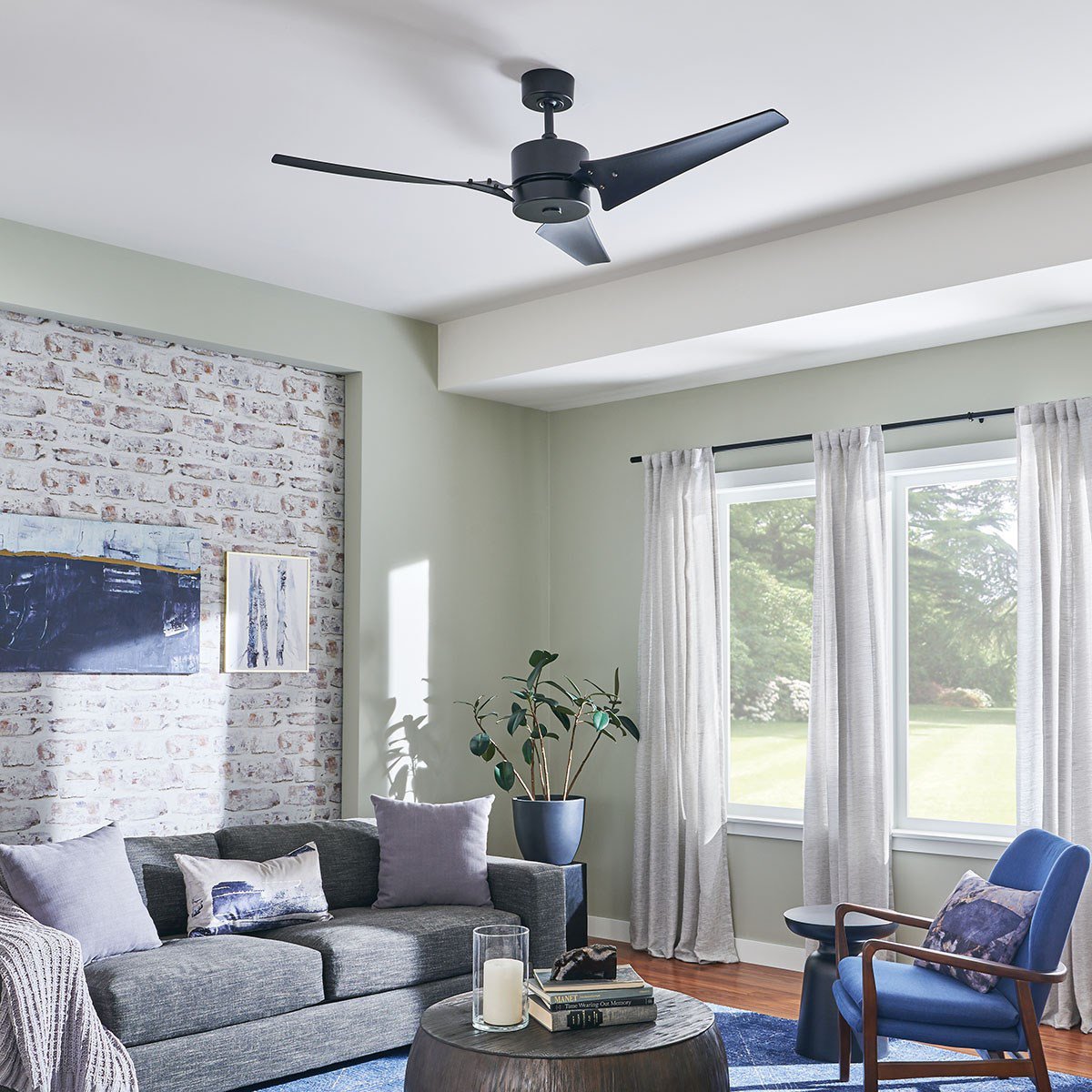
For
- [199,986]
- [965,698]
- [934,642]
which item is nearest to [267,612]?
[199,986]

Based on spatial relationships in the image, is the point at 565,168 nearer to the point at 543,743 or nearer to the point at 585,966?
the point at 585,966

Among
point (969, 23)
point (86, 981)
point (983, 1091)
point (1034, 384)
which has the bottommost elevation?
point (983, 1091)

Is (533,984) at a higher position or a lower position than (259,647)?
lower

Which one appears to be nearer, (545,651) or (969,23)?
(969,23)

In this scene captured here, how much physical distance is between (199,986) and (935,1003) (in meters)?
2.15

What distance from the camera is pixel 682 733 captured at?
5836mm

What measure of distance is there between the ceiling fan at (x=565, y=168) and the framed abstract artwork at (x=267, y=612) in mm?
2341

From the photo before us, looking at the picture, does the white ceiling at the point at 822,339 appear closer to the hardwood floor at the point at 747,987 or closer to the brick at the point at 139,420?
the brick at the point at 139,420

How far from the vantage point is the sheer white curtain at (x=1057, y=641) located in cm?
457

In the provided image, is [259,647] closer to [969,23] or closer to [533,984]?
[533,984]

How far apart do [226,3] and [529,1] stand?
2.48 ft

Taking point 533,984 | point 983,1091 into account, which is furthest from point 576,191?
point 983,1091

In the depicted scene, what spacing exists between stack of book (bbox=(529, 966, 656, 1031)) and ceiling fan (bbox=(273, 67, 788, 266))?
2090 millimetres

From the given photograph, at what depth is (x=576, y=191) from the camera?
133 inches
